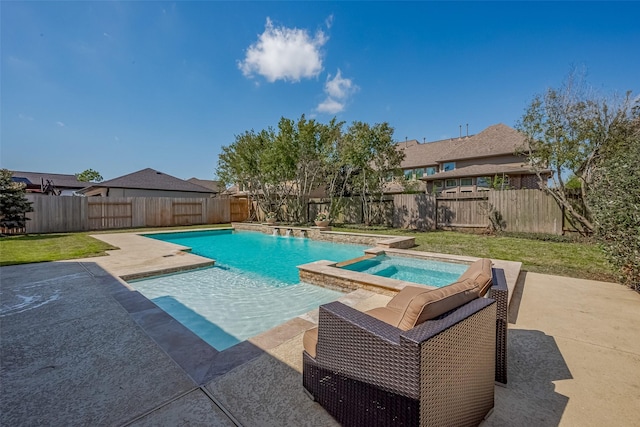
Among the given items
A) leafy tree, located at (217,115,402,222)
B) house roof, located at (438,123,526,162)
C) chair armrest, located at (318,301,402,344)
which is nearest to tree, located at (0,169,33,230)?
leafy tree, located at (217,115,402,222)

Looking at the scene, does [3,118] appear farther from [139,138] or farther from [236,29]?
[236,29]

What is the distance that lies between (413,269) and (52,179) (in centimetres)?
Answer: 3914

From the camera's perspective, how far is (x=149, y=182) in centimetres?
2173

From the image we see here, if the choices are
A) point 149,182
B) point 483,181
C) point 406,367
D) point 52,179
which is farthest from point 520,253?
point 52,179

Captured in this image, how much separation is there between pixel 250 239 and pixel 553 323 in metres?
12.2

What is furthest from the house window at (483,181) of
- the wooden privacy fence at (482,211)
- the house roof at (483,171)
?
the wooden privacy fence at (482,211)

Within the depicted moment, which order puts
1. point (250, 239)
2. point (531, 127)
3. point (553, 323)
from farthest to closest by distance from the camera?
point (250, 239) < point (531, 127) < point (553, 323)

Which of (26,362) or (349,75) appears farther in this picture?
(349,75)

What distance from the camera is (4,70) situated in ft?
34.2

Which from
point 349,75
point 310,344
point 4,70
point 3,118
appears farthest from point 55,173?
point 310,344

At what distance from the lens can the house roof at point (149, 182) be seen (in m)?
20.0

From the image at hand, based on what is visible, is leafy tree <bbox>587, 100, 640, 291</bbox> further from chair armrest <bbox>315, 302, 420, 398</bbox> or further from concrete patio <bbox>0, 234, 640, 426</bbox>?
chair armrest <bbox>315, 302, 420, 398</bbox>

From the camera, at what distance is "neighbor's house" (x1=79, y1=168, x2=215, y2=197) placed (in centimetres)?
2008

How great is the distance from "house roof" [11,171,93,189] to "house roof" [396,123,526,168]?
109ft
